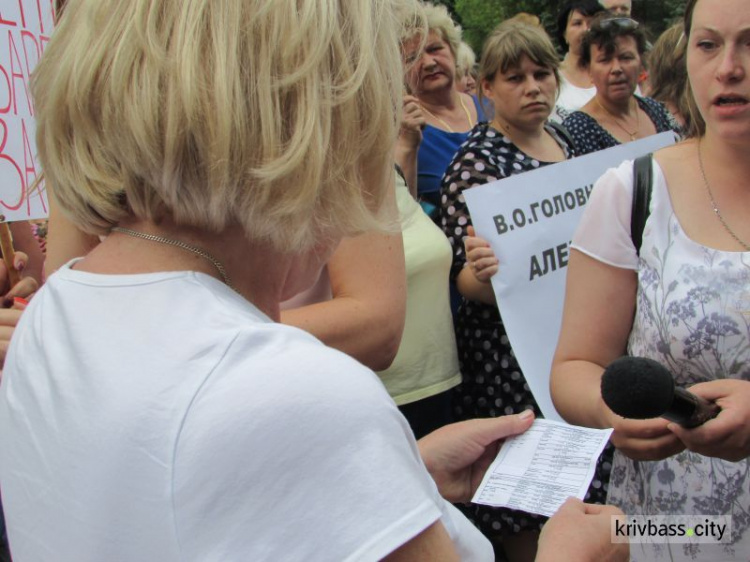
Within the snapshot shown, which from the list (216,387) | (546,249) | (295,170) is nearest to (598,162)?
(546,249)

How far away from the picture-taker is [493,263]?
298cm

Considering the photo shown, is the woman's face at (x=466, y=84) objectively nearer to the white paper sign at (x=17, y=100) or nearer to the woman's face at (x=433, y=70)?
the woman's face at (x=433, y=70)

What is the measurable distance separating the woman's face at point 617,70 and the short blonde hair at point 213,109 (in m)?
3.72

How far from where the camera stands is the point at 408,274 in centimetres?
274

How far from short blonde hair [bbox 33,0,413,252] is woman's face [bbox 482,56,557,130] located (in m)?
2.63

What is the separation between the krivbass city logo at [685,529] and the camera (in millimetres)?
1788

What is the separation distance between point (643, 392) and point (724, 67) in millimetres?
968

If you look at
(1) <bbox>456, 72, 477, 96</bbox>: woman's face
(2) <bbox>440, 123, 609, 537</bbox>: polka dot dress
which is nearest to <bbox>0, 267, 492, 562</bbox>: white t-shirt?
(2) <bbox>440, 123, 609, 537</bbox>: polka dot dress

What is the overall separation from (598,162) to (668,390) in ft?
6.81

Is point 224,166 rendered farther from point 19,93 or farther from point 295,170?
point 19,93

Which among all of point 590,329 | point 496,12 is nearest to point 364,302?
point 590,329

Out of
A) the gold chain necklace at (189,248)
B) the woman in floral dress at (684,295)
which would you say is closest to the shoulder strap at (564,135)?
the woman in floral dress at (684,295)

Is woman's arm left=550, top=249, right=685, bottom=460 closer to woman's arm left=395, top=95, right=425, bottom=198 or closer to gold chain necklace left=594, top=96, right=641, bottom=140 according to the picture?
woman's arm left=395, top=95, right=425, bottom=198

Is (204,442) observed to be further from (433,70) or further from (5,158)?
(433,70)
